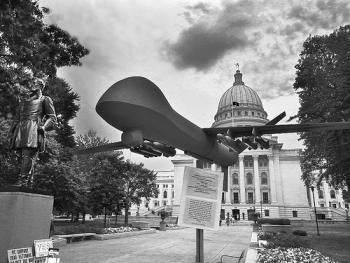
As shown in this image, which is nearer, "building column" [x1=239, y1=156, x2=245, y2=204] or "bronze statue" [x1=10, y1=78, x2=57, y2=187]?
"bronze statue" [x1=10, y1=78, x2=57, y2=187]

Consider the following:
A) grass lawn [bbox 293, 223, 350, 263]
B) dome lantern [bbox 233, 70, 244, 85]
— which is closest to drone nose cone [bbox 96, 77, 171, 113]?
grass lawn [bbox 293, 223, 350, 263]

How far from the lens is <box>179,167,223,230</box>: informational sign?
229 inches

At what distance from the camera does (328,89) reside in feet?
64.7

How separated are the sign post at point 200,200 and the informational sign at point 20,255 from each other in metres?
3.01

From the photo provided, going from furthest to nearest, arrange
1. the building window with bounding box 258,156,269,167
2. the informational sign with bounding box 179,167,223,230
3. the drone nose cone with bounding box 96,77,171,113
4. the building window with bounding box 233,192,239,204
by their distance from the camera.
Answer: the building window with bounding box 258,156,269,167
the building window with bounding box 233,192,239,204
the informational sign with bounding box 179,167,223,230
the drone nose cone with bounding box 96,77,171,113

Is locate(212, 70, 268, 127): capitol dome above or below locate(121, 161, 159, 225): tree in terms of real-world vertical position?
above

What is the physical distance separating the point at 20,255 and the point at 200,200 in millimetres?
3564

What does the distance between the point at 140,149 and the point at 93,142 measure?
4982 centimetres

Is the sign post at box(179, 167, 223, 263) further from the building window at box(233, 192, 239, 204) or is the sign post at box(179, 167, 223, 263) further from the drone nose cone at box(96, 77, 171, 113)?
the building window at box(233, 192, 239, 204)

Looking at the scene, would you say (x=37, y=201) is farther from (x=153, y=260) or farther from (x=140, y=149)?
(x=153, y=260)

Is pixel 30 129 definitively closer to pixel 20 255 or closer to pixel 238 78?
pixel 20 255

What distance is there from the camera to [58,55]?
19.8 meters

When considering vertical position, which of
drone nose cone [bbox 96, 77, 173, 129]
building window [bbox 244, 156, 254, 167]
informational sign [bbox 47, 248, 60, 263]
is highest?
building window [bbox 244, 156, 254, 167]

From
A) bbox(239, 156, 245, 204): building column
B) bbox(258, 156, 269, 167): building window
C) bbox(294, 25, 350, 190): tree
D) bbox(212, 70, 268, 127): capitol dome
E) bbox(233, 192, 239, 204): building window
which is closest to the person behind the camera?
bbox(294, 25, 350, 190): tree
